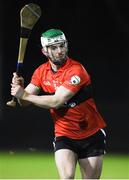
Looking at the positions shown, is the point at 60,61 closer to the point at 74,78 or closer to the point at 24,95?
the point at 74,78

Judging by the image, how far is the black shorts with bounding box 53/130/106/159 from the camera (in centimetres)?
938

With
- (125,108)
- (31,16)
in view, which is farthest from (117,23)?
(31,16)

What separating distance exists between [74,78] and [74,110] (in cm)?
32

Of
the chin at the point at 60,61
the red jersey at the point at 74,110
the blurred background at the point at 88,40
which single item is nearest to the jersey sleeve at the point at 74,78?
the red jersey at the point at 74,110

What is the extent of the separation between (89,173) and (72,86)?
2.89 ft

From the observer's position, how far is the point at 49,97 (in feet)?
30.4

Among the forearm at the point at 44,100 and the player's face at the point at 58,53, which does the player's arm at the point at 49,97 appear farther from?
the player's face at the point at 58,53

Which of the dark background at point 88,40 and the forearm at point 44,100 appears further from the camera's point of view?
the dark background at point 88,40

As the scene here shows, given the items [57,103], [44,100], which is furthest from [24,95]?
[57,103]

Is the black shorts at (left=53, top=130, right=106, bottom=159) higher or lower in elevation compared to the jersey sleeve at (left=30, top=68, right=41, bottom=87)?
lower

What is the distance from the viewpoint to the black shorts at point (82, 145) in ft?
30.8

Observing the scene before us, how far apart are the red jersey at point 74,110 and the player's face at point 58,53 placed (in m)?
0.11

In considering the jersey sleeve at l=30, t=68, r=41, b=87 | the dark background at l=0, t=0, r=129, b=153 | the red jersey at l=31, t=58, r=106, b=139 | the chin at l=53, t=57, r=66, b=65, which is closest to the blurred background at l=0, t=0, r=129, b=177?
the dark background at l=0, t=0, r=129, b=153

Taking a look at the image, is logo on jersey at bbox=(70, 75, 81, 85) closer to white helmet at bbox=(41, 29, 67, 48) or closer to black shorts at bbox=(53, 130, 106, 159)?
white helmet at bbox=(41, 29, 67, 48)
